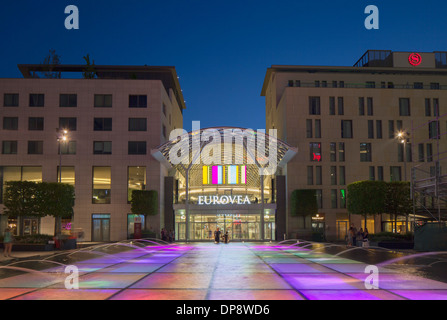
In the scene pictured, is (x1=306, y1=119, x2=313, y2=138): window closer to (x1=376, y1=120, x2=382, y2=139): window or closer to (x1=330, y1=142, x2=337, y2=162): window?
(x1=330, y1=142, x2=337, y2=162): window

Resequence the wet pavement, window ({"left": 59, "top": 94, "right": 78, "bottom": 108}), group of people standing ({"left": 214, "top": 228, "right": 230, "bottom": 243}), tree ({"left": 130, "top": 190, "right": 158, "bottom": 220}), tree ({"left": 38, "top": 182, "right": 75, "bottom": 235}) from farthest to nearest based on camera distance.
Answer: window ({"left": 59, "top": 94, "right": 78, "bottom": 108}) → tree ({"left": 130, "top": 190, "right": 158, "bottom": 220}) → group of people standing ({"left": 214, "top": 228, "right": 230, "bottom": 243}) → tree ({"left": 38, "top": 182, "right": 75, "bottom": 235}) → the wet pavement

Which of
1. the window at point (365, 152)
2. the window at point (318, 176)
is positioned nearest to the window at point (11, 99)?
the window at point (318, 176)

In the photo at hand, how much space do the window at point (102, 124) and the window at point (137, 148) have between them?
11.2ft

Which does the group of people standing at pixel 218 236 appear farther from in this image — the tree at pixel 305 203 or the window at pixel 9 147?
the window at pixel 9 147

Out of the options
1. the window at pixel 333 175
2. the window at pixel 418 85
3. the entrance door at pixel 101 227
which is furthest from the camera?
the window at pixel 418 85

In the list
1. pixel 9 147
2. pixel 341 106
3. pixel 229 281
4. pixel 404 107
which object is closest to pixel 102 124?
pixel 9 147

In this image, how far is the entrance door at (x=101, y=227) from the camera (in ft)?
182

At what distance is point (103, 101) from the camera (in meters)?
58.0

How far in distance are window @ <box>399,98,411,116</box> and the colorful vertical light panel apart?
76.4 feet

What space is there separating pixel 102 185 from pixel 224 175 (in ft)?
55.4

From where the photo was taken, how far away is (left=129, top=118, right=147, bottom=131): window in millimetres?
57656

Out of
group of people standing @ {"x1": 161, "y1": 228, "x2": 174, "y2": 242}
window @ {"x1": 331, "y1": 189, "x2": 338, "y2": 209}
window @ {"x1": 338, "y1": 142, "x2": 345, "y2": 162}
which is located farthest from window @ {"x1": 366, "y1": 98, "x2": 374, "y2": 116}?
group of people standing @ {"x1": 161, "y1": 228, "x2": 174, "y2": 242}
